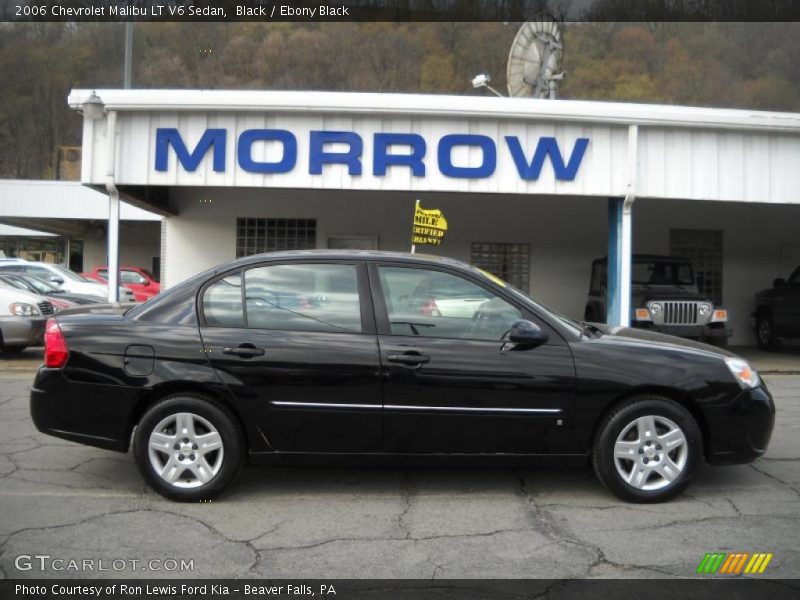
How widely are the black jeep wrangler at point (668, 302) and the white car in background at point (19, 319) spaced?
380 inches

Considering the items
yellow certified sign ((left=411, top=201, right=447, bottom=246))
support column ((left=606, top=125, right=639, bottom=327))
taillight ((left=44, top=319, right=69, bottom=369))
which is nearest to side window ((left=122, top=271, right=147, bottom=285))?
yellow certified sign ((left=411, top=201, right=447, bottom=246))

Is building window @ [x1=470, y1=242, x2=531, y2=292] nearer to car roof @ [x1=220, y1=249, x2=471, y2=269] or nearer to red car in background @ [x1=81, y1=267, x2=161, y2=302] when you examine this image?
car roof @ [x1=220, y1=249, x2=471, y2=269]

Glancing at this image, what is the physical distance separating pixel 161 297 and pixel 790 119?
10770mm

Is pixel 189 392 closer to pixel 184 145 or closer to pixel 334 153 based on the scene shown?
pixel 334 153

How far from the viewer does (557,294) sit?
1593 cm

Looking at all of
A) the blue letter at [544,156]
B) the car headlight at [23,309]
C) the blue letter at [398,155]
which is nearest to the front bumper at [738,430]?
the blue letter at [544,156]

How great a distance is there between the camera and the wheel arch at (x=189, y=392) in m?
4.55

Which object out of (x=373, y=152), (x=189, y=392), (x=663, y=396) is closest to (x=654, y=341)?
(x=663, y=396)

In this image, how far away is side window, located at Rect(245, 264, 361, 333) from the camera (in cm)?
466

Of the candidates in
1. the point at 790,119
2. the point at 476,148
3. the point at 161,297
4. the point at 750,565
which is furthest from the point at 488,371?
the point at 790,119

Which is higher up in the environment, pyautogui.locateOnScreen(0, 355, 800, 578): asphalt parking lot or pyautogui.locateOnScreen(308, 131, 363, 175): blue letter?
pyautogui.locateOnScreen(308, 131, 363, 175): blue letter

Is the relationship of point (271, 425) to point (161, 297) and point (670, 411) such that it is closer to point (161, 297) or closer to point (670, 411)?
point (161, 297)

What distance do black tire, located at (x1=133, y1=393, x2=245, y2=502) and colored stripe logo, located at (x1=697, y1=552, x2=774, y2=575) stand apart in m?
2.72

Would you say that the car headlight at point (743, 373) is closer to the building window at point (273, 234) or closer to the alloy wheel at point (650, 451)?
the alloy wheel at point (650, 451)
